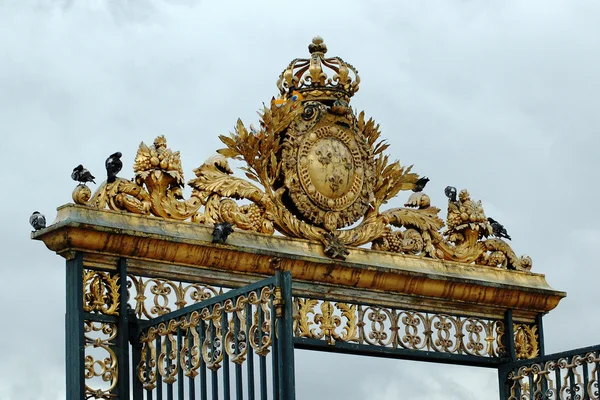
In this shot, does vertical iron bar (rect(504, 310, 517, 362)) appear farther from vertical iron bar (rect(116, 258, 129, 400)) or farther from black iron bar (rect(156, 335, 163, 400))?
vertical iron bar (rect(116, 258, 129, 400))

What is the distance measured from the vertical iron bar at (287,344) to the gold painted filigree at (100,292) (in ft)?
5.88

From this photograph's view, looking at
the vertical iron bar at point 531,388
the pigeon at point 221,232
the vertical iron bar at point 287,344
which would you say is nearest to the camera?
the vertical iron bar at point 287,344

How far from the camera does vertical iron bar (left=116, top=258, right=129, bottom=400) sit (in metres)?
15.6

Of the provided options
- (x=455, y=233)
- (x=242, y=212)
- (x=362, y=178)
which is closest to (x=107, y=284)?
(x=242, y=212)

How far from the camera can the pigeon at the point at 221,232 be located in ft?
53.2

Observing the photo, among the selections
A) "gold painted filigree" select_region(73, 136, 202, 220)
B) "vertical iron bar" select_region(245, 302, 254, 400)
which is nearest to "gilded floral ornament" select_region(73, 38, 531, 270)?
"gold painted filigree" select_region(73, 136, 202, 220)

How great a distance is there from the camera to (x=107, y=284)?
15.8 m

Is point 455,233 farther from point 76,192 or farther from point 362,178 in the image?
point 76,192

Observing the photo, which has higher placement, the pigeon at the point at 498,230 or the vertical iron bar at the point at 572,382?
the pigeon at the point at 498,230

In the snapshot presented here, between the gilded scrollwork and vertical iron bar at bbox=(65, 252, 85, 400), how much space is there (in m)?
0.57

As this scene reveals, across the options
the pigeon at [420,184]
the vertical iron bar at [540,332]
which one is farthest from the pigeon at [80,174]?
the vertical iron bar at [540,332]

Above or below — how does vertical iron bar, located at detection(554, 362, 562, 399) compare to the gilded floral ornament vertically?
below

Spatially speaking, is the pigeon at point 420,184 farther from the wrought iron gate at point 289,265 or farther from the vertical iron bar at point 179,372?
the vertical iron bar at point 179,372

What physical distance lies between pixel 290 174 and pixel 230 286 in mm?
1225
